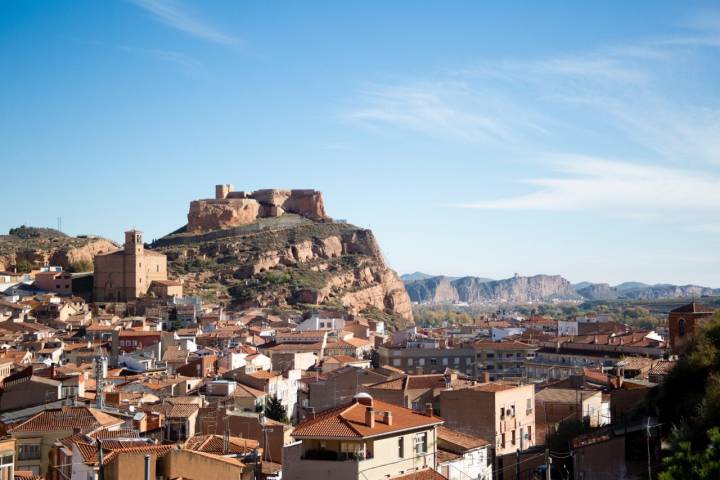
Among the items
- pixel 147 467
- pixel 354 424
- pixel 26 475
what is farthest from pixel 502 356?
pixel 147 467

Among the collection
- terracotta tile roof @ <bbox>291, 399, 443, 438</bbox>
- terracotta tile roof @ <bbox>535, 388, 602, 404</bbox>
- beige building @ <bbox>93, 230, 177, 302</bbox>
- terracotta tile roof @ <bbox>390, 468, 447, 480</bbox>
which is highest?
beige building @ <bbox>93, 230, 177, 302</bbox>

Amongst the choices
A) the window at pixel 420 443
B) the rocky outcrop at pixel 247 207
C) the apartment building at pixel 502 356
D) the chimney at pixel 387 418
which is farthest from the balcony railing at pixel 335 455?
the rocky outcrop at pixel 247 207

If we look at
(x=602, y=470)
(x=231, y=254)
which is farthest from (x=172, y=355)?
(x=231, y=254)

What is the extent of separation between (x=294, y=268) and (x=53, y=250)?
28699 millimetres

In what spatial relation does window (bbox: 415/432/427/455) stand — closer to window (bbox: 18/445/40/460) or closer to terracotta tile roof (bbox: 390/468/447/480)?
terracotta tile roof (bbox: 390/468/447/480)

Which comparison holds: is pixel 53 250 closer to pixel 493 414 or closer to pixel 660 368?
pixel 660 368

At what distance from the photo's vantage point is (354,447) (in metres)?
21.0

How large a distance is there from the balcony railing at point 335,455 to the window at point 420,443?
2.19 m

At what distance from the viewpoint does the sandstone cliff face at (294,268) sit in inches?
4769

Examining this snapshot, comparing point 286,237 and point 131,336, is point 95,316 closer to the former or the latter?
point 131,336

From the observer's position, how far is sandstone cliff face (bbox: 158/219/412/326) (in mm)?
121125

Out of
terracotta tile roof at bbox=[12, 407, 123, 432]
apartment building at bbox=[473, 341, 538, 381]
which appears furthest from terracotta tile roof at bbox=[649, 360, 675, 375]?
apartment building at bbox=[473, 341, 538, 381]

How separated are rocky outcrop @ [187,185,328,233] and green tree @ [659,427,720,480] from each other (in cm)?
12992

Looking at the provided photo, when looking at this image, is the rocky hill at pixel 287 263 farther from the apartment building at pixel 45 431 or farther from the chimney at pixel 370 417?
the chimney at pixel 370 417
